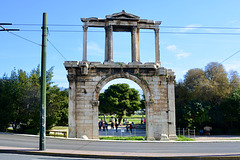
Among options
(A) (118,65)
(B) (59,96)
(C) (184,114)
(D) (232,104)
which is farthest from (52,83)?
(D) (232,104)

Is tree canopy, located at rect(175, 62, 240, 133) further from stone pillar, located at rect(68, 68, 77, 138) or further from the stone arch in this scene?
stone pillar, located at rect(68, 68, 77, 138)

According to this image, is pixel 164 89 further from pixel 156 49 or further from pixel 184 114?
pixel 184 114

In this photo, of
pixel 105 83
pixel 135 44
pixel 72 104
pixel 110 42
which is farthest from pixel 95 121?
pixel 135 44

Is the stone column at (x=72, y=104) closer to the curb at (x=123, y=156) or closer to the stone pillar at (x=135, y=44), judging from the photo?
the stone pillar at (x=135, y=44)

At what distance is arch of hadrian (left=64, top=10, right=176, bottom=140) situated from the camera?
18.2 m

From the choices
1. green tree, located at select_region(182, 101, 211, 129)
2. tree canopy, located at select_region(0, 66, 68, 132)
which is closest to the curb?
tree canopy, located at select_region(0, 66, 68, 132)

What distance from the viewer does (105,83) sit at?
732 inches

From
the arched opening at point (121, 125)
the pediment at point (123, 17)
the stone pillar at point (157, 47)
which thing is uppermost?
the pediment at point (123, 17)

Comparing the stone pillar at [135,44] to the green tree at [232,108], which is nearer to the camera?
the stone pillar at [135,44]

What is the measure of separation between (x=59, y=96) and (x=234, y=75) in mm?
26464

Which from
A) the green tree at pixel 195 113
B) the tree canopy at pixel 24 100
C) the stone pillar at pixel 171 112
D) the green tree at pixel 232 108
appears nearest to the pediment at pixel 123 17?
the stone pillar at pixel 171 112

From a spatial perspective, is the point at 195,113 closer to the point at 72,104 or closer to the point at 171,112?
the point at 171,112

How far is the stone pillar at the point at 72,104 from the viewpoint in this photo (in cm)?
1798

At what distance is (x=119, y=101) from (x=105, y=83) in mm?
28806
